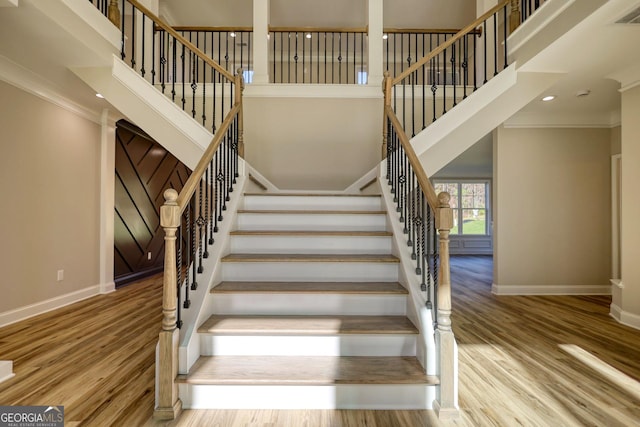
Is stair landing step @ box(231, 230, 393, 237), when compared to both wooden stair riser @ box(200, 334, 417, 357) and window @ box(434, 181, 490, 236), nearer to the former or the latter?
wooden stair riser @ box(200, 334, 417, 357)

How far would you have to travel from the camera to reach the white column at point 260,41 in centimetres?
492

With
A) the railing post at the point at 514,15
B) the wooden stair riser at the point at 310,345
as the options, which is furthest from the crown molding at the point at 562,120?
the wooden stair riser at the point at 310,345

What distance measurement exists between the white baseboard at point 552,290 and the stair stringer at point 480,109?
2.40 metres

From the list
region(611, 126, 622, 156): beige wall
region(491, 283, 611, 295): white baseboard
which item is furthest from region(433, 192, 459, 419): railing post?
region(611, 126, 622, 156): beige wall

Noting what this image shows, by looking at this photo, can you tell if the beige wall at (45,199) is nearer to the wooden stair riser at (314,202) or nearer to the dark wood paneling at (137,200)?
the dark wood paneling at (137,200)

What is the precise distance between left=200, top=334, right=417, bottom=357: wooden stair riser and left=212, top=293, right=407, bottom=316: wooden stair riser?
263 mm

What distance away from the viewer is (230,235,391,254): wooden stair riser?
114 inches

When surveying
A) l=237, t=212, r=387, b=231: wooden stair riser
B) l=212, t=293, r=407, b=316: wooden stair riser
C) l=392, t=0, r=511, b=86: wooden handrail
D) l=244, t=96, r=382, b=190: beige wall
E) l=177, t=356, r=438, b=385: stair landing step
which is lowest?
l=177, t=356, r=438, b=385: stair landing step

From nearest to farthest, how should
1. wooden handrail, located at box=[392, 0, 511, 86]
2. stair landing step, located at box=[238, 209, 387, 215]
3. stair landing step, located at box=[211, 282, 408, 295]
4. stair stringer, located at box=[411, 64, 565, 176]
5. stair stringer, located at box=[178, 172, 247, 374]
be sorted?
stair stringer, located at box=[178, 172, 247, 374]
stair landing step, located at box=[211, 282, 408, 295]
stair landing step, located at box=[238, 209, 387, 215]
wooden handrail, located at box=[392, 0, 511, 86]
stair stringer, located at box=[411, 64, 565, 176]

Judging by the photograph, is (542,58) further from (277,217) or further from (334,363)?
(334,363)

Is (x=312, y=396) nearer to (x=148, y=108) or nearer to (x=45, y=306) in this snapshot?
(x=148, y=108)

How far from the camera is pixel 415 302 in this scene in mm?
2182

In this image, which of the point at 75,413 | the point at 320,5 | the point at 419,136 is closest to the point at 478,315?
the point at 419,136

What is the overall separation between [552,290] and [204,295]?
489 centimetres
